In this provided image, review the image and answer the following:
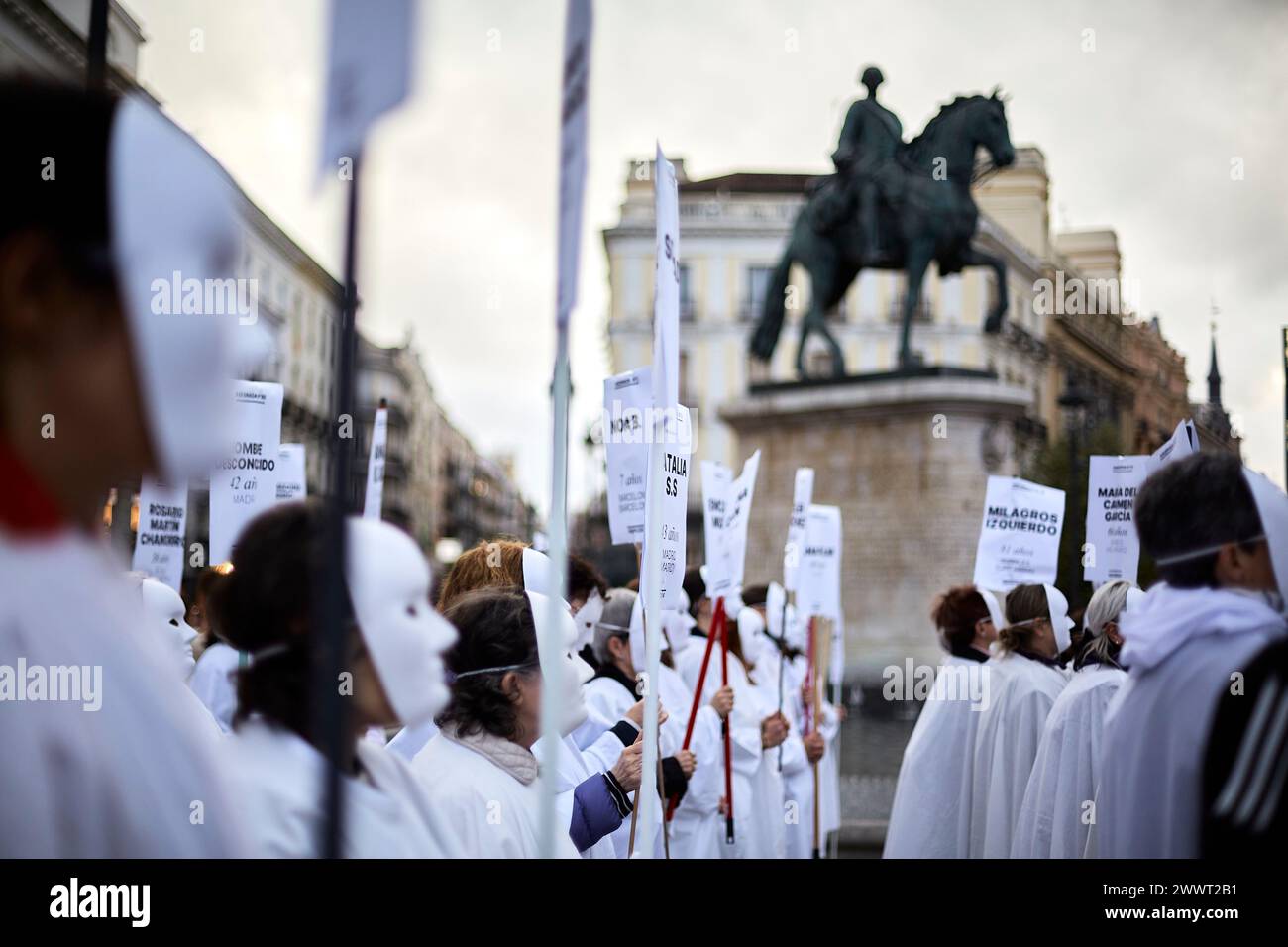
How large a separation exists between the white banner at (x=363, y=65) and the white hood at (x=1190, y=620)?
169 centimetres

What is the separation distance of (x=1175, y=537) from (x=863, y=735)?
41.5 feet

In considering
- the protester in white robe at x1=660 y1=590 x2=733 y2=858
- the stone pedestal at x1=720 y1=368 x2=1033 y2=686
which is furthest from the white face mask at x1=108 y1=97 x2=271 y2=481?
the stone pedestal at x1=720 y1=368 x2=1033 y2=686

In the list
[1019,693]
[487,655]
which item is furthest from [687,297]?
[487,655]

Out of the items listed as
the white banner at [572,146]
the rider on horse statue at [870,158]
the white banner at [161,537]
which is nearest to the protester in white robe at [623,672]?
the white banner at [161,537]

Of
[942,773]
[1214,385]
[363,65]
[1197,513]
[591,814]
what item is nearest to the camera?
[363,65]

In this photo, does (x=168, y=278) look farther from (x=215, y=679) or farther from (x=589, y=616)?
(x=215, y=679)

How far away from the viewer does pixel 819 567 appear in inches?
375

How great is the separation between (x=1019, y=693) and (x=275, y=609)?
4.35 m

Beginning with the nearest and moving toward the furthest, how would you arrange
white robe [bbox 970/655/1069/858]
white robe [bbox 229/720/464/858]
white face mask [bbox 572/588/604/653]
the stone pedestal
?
white robe [bbox 229/720/464/858], white face mask [bbox 572/588/604/653], white robe [bbox 970/655/1069/858], the stone pedestal

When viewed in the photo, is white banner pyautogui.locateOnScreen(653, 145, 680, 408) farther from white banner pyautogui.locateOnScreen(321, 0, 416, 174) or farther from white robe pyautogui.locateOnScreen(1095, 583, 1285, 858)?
white banner pyautogui.locateOnScreen(321, 0, 416, 174)

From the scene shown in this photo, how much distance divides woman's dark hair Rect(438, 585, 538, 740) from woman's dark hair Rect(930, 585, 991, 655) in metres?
3.79

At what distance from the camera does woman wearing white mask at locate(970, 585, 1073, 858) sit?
5727 mm
